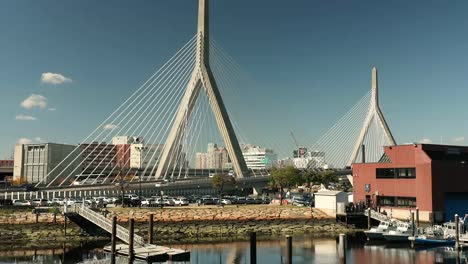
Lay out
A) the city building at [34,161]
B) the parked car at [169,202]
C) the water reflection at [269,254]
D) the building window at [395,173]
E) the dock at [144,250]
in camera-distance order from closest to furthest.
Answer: the dock at [144,250], the water reflection at [269,254], the building window at [395,173], the parked car at [169,202], the city building at [34,161]

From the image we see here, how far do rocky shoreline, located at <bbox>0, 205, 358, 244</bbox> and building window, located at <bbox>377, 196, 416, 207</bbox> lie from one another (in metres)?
8.56

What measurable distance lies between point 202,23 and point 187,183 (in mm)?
28699

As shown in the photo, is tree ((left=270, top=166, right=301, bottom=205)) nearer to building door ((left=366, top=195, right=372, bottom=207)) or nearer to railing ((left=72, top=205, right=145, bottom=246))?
building door ((left=366, top=195, right=372, bottom=207))

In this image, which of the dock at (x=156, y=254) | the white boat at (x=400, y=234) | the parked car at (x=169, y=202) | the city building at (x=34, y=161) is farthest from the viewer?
the city building at (x=34, y=161)

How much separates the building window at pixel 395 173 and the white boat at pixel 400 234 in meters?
11.5

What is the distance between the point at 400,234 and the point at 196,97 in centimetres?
4155

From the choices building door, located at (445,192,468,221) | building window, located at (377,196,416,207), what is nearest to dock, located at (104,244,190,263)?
building window, located at (377,196,416,207)

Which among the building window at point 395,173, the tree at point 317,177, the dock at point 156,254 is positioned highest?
the building window at point 395,173

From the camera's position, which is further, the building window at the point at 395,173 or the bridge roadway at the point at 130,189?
the bridge roadway at the point at 130,189

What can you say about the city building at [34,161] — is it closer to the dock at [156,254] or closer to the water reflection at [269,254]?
the water reflection at [269,254]

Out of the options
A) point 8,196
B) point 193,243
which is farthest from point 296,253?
point 8,196

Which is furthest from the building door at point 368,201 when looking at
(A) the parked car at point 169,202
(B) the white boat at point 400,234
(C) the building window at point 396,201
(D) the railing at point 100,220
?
(D) the railing at point 100,220

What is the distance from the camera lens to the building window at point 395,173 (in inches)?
2119

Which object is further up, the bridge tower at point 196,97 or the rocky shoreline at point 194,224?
the bridge tower at point 196,97
